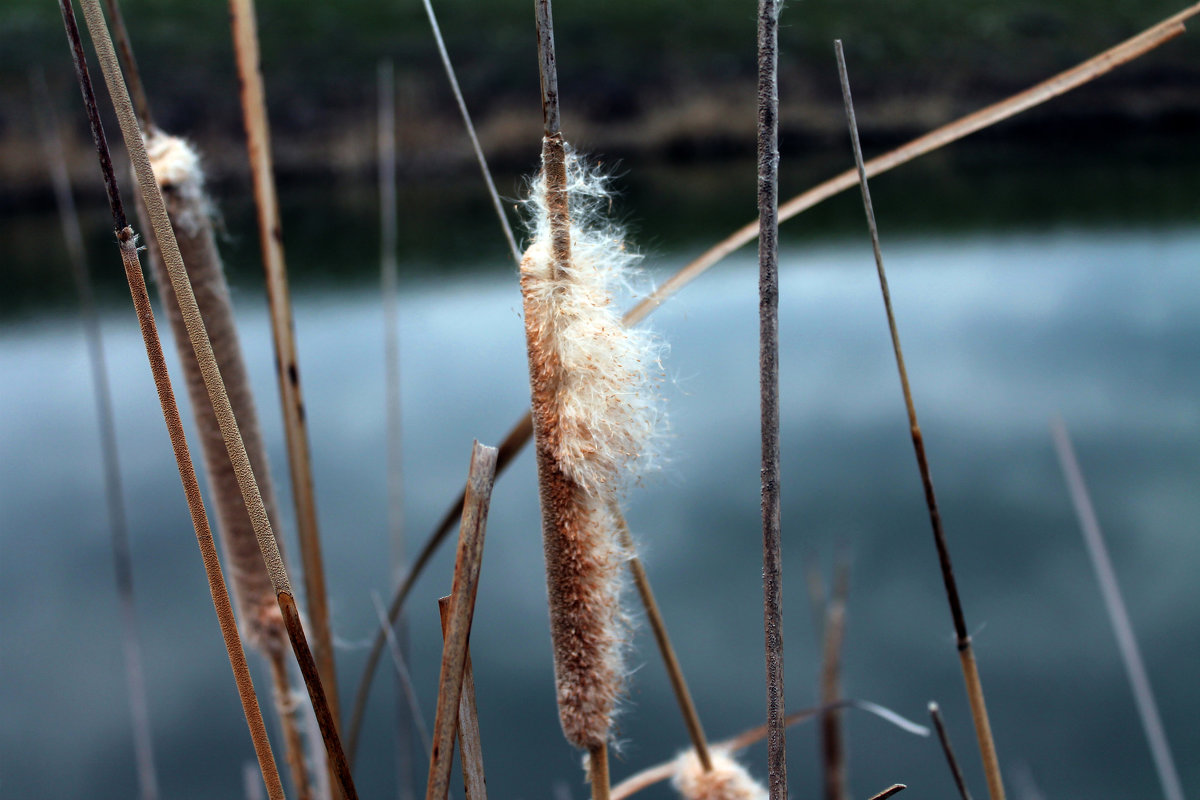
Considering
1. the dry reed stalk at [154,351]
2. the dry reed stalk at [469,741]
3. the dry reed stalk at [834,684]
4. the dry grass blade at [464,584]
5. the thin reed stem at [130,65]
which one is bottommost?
the dry reed stalk at [834,684]

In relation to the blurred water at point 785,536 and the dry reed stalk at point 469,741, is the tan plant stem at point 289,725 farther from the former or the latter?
the blurred water at point 785,536

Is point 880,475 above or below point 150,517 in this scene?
below

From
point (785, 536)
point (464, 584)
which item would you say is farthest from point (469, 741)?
point (785, 536)

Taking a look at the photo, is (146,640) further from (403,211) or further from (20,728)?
(403,211)

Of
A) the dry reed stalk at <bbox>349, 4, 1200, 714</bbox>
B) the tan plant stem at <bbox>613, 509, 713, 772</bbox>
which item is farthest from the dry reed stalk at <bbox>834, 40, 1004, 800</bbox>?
the tan plant stem at <bbox>613, 509, 713, 772</bbox>

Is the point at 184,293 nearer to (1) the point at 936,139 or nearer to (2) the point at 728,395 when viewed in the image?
(1) the point at 936,139

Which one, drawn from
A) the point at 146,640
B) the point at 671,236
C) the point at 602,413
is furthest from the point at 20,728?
the point at 671,236

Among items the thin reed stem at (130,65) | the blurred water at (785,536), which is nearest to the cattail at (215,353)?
the thin reed stem at (130,65)
